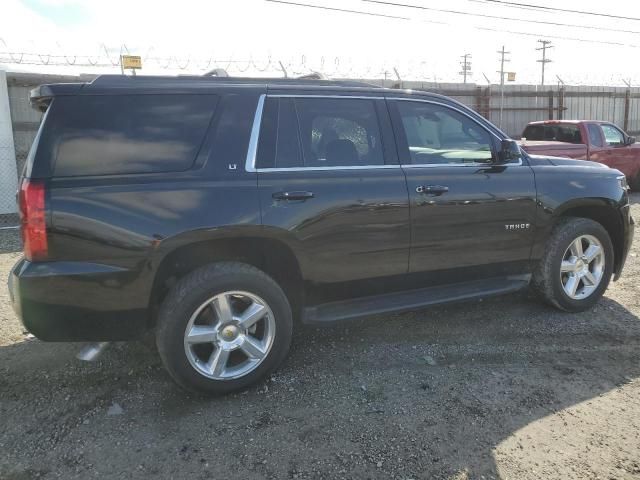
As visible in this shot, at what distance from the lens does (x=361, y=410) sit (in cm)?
318

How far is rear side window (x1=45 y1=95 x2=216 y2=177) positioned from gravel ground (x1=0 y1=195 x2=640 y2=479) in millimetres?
1461

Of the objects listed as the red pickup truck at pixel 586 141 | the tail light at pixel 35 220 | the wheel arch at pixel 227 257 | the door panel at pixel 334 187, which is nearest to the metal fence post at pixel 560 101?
the red pickup truck at pixel 586 141

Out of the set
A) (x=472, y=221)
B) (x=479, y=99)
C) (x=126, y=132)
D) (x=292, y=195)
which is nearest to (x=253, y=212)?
(x=292, y=195)

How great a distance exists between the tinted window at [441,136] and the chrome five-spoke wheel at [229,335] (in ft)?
5.20

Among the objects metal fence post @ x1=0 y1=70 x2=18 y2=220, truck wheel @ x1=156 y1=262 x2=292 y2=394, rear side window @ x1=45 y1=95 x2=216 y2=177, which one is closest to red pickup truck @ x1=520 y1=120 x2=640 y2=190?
truck wheel @ x1=156 y1=262 x2=292 y2=394

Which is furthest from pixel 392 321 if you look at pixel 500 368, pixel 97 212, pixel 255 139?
pixel 97 212

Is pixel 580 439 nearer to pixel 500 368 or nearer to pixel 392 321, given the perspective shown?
pixel 500 368

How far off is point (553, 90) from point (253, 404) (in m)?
17.4

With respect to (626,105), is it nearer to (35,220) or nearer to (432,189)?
(432,189)

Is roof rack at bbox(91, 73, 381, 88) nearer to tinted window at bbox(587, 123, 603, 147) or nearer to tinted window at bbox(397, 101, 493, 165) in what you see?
tinted window at bbox(397, 101, 493, 165)

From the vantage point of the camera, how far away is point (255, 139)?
3391 millimetres

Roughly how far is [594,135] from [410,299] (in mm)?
8663

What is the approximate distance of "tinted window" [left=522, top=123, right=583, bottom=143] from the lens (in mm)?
10578

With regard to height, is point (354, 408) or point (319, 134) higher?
point (319, 134)
